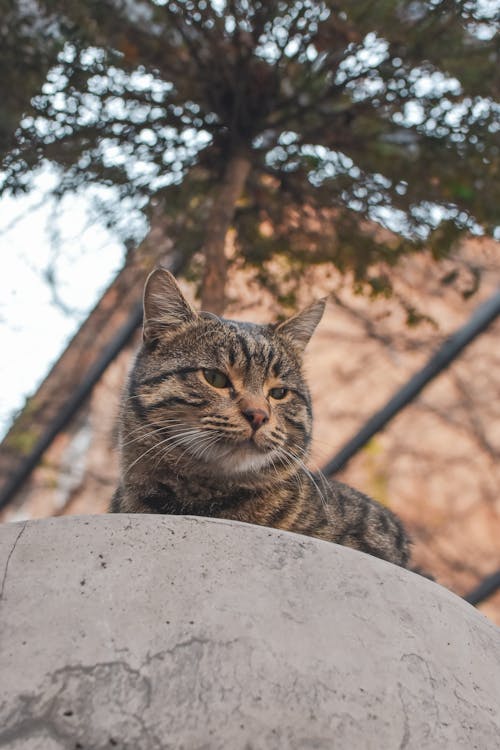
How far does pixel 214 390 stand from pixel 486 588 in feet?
13.7

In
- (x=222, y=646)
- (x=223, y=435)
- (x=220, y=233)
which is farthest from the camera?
(x=220, y=233)

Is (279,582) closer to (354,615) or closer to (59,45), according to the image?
(354,615)

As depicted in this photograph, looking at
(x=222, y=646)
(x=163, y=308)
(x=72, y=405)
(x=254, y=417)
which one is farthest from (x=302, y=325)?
(x=72, y=405)

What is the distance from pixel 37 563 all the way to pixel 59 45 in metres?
2.02

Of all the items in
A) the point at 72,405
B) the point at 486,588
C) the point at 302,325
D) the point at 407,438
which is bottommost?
the point at 72,405

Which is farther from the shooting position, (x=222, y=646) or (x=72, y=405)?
(x=72, y=405)

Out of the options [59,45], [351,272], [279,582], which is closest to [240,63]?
[59,45]

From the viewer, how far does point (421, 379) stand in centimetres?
515

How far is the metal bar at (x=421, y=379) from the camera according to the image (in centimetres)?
488

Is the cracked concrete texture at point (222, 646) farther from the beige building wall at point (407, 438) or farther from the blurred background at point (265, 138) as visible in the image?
the beige building wall at point (407, 438)

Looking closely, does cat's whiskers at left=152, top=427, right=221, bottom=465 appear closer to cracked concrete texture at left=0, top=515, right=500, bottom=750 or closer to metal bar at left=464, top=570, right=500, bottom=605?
cracked concrete texture at left=0, top=515, right=500, bottom=750

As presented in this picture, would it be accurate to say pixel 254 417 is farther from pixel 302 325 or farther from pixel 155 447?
pixel 302 325

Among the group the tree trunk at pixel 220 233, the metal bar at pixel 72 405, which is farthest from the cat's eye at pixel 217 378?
the metal bar at pixel 72 405

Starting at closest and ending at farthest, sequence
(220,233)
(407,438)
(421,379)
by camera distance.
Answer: (220,233), (421,379), (407,438)
